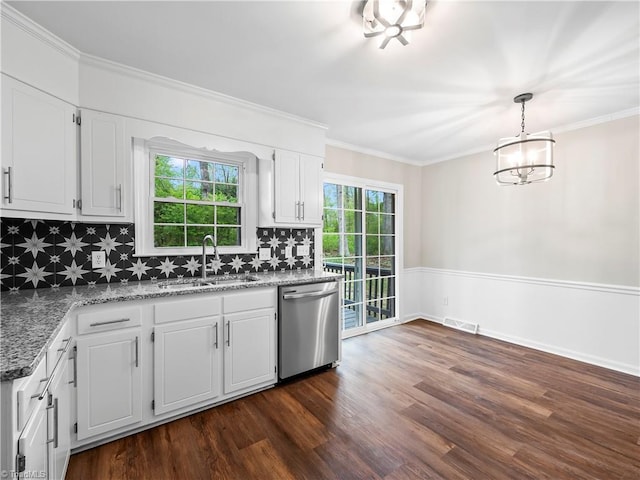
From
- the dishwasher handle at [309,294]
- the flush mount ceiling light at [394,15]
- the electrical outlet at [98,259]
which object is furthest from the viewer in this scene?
the dishwasher handle at [309,294]

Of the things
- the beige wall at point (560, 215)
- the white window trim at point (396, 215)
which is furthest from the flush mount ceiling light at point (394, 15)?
the beige wall at point (560, 215)

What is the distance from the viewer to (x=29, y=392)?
1017mm

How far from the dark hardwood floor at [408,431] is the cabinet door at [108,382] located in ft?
0.55

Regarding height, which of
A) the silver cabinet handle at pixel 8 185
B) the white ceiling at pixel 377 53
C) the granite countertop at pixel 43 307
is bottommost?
the granite countertop at pixel 43 307

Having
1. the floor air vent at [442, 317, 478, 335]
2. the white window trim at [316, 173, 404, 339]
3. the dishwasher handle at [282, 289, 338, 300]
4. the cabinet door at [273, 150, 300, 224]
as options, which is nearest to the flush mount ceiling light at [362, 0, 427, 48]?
the cabinet door at [273, 150, 300, 224]

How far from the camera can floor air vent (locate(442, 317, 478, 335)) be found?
4.11 meters

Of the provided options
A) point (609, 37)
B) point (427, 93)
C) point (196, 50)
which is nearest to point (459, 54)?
point (427, 93)

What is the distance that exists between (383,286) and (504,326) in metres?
1.61

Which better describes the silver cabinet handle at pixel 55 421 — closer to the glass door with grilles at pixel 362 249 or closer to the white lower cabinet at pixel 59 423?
the white lower cabinet at pixel 59 423

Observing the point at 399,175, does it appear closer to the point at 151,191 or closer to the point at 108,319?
the point at 151,191

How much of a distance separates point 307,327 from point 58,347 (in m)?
1.78

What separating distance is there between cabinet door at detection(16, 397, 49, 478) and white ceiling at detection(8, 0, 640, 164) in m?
1.97

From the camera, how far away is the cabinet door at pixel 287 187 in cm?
297

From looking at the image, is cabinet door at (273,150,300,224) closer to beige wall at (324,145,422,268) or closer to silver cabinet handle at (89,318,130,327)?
beige wall at (324,145,422,268)
